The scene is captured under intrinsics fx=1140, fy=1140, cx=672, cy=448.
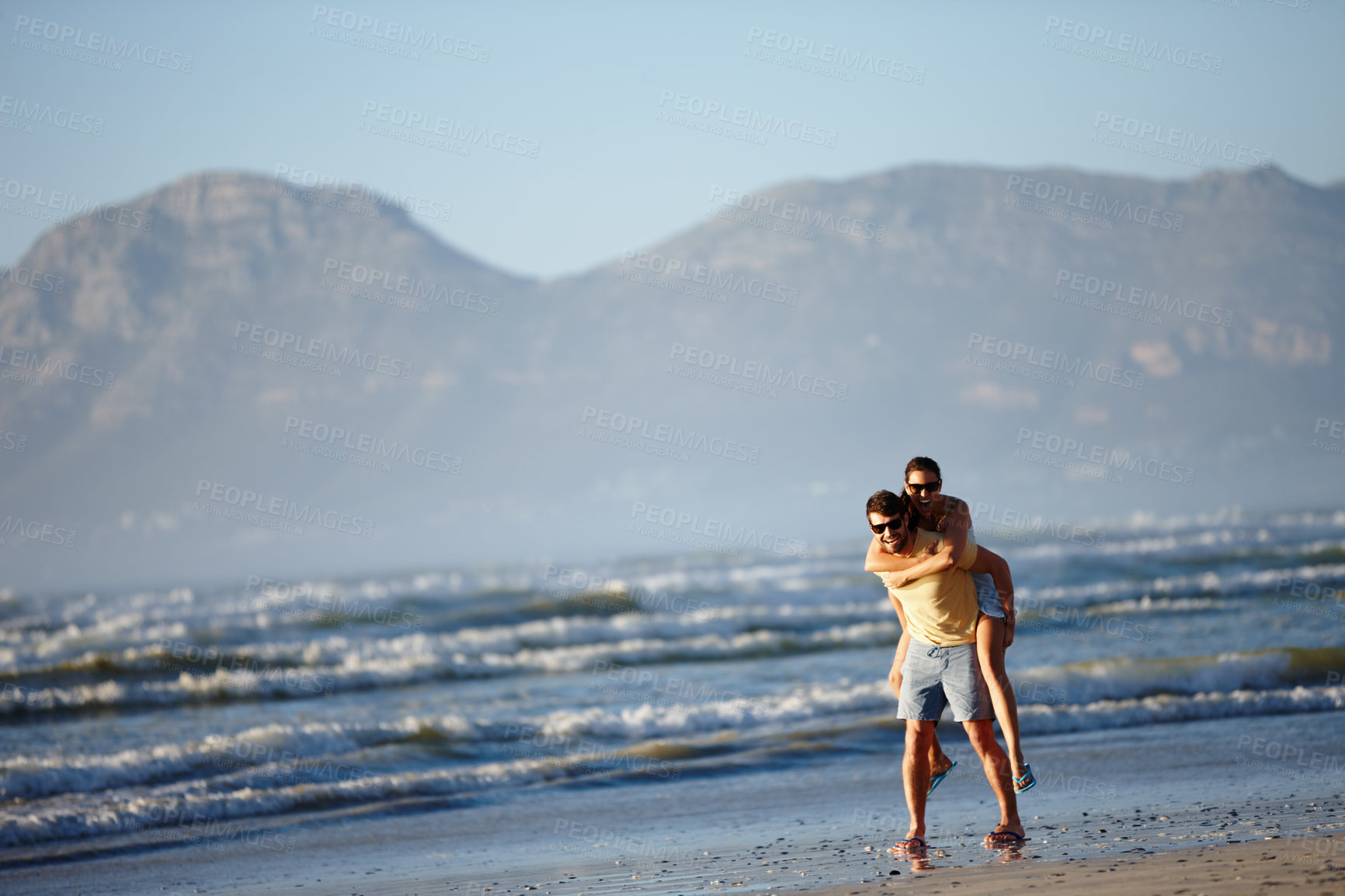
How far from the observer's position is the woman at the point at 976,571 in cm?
552

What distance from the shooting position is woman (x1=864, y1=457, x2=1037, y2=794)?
5.52m

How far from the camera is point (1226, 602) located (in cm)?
1958

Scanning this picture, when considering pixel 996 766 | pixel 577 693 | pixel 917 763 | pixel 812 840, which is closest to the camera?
pixel 996 766

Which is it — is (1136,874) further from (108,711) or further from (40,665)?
(40,665)

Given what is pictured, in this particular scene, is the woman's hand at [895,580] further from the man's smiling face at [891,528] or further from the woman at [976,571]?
the man's smiling face at [891,528]

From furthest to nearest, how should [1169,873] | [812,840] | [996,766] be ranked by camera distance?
[812,840] < [996,766] < [1169,873]

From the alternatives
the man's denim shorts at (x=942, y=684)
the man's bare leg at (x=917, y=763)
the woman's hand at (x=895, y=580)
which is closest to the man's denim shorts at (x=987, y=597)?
the man's denim shorts at (x=942, y=684)

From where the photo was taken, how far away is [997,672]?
18.3 ft

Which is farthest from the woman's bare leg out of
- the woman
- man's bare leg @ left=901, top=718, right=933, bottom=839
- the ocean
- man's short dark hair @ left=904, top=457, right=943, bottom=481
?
the ocean

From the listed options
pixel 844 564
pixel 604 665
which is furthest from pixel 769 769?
pixel 844 564

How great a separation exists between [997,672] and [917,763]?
0.68 meters

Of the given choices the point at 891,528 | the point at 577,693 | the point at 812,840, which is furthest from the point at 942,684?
the point at 577,693

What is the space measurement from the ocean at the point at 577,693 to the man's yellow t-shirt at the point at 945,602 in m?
2.49

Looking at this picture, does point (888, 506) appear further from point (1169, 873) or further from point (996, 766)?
point (1169, 873)
